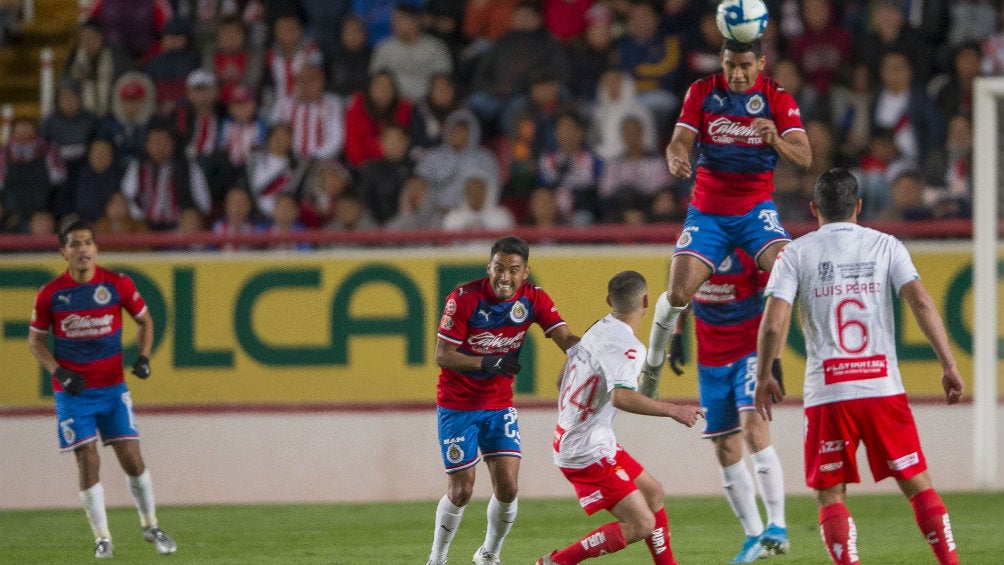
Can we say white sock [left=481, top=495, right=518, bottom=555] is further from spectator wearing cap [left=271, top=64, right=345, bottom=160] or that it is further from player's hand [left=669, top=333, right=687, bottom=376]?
spectator wearing cap [left=271, top=64, right=345, bottom=160]

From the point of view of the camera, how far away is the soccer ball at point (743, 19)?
8211 millimetres

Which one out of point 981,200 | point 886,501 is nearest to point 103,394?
point 886,501

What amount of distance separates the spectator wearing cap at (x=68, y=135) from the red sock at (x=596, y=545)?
825 centimetres

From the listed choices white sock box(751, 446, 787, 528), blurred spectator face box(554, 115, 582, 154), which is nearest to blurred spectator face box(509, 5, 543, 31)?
blurred spectator face box(554, 115, 582, 154)

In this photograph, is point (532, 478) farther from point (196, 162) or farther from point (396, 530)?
point (196, 162)

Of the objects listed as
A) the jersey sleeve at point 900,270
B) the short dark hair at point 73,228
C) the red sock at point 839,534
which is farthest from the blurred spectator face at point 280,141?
the red sock at point 839,534

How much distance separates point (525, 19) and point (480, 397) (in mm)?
6977

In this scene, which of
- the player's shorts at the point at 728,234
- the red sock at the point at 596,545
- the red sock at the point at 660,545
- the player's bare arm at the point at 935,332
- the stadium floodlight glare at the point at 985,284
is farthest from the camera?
the stadium floodlight glare at the point at 985,284

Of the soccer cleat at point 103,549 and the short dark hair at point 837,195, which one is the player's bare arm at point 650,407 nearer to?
the short dark hair at point 837,195

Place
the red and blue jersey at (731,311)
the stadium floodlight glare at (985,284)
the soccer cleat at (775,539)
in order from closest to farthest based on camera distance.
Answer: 1. the soccer cleat at (775,539)
2. the red and blue jersey at (731,311)
3. the stadium floodlight glare at (985,284)

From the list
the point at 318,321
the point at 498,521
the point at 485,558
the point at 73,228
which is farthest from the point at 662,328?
the point at 318,321

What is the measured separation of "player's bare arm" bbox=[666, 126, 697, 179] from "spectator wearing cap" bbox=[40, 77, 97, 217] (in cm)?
754

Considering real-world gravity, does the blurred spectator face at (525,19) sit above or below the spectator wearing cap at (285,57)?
above

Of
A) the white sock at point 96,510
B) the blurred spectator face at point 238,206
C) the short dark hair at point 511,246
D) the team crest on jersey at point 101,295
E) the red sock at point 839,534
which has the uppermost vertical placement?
the short dark hair at point 511,246
